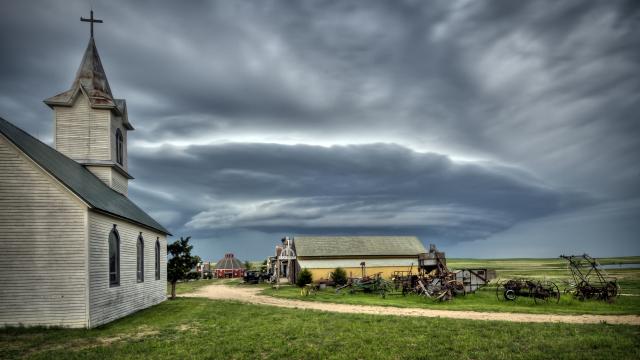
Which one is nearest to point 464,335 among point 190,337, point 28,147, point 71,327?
point 190,337

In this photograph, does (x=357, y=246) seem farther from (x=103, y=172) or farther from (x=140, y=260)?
(x=103, y=172)

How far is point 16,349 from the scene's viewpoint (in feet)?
45.5

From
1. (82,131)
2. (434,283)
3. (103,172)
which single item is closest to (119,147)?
(103,172)

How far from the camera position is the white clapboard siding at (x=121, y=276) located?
18797 millimetres

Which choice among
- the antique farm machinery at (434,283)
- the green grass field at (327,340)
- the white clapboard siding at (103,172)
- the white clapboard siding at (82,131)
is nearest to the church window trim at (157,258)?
the white clapboard siding at (103,172)

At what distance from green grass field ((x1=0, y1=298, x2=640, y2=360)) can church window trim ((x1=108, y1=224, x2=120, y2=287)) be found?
2.71m

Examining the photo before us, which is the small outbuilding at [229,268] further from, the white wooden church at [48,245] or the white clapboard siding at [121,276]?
the white wooden church at [48,245]

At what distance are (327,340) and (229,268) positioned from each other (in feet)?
220

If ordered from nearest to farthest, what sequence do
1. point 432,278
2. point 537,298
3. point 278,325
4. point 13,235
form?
1. point 13,235
2. point 278,325
3. point 537,298
4. point 432,278

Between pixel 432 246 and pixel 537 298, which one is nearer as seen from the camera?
pixel 537 298

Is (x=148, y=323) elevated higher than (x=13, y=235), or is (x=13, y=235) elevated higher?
(x=13, y=235)

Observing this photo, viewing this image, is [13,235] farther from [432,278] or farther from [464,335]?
[432,278]

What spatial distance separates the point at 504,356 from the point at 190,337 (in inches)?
424

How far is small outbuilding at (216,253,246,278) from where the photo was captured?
78625 millimetres
